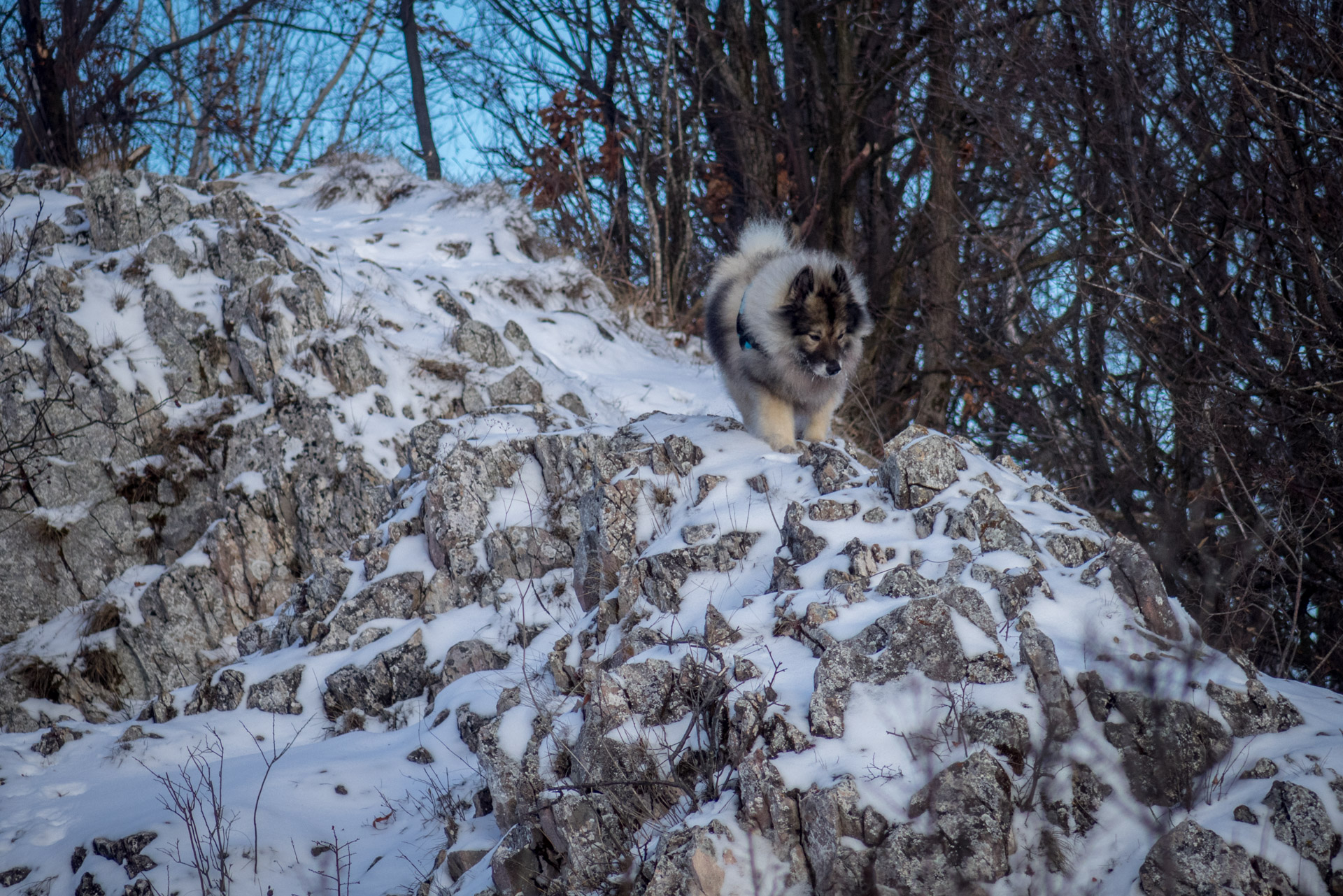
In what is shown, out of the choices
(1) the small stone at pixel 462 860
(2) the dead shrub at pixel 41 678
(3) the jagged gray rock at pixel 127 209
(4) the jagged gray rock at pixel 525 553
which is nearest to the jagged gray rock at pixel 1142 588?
(1) the small stone at pixel 462 860

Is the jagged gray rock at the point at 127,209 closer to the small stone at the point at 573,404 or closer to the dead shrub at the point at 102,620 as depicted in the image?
the dead shrub at the point at 102,620

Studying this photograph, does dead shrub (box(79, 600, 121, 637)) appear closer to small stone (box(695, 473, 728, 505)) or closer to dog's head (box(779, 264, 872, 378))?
small stone (box(695, 473, 728, 505))

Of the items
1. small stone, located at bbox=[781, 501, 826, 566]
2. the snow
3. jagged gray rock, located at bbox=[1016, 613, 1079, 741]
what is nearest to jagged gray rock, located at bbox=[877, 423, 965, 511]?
small stone, located at bbox=[781, 501, 826, 566]

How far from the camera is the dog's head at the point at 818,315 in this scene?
4809mm

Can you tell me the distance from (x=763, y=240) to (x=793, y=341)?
136 centimetres

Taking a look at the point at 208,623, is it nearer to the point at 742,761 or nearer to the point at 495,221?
the point at 742,761

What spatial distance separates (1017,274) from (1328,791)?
18.1ft

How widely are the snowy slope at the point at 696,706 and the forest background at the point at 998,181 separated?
0.79 metres

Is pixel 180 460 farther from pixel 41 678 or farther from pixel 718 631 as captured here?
pixel 718 631

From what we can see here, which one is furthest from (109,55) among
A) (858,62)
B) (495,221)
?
(858,62)

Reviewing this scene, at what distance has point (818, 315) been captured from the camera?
4.82 metres

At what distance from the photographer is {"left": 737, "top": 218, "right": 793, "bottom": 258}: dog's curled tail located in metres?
5.88

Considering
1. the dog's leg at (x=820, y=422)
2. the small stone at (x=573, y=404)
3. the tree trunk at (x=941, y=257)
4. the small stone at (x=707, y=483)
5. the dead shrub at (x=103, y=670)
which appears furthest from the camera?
the tree trunk at (x=941, y=257)

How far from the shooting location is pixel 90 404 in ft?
24.8
